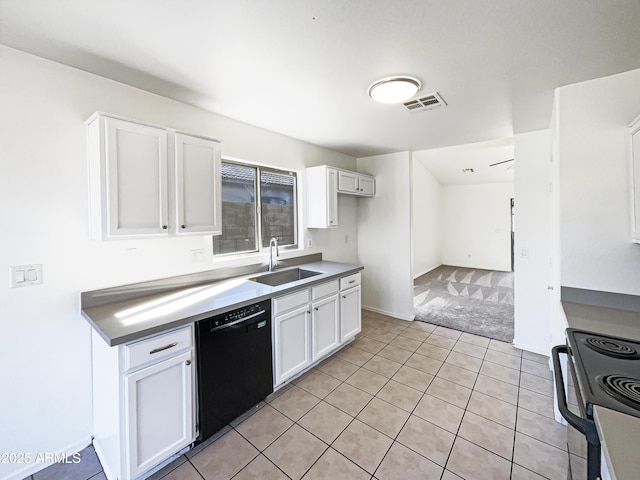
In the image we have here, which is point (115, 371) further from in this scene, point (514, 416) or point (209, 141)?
point (514, 416)

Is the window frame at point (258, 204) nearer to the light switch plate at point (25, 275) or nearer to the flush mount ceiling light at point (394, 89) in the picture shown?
the light switch plate at point (25, 275)

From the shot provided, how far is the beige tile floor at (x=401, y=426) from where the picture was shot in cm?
160

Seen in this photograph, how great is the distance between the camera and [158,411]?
1538 mm

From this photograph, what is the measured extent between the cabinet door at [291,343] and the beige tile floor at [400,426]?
0.20 m

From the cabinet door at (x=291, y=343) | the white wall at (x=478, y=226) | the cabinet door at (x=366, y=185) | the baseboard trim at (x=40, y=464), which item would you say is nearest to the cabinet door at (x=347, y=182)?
the cabinet door at (x=366, y=185)

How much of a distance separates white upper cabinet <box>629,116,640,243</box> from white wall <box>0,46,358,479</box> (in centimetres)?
313

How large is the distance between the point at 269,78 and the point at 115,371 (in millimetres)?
1932

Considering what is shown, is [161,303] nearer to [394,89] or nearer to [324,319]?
[324,319]

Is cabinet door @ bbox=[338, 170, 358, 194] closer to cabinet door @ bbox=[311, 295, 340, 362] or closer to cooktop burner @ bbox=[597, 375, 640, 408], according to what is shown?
cabinet door @ bbox=[311, 295, 340, 362]

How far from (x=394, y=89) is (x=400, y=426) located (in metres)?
2.34

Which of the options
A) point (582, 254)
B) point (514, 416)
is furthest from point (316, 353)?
point (582, 254)

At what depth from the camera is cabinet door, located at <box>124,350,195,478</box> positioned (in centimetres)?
144

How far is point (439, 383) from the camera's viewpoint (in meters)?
2.42

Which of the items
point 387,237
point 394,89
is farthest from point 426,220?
point 394,89
